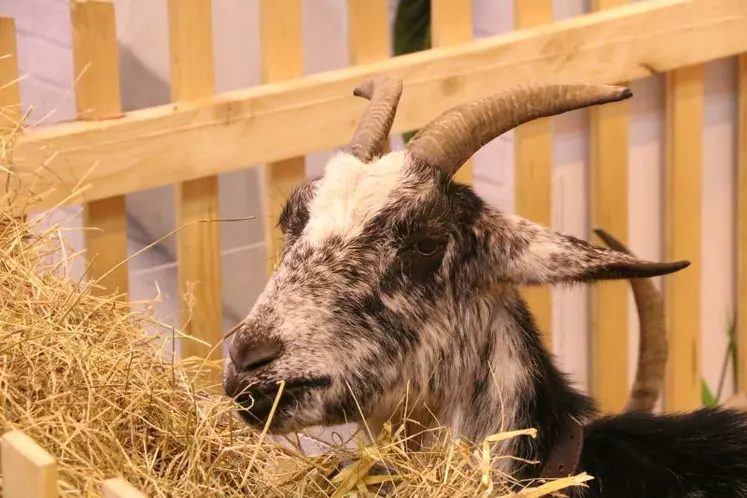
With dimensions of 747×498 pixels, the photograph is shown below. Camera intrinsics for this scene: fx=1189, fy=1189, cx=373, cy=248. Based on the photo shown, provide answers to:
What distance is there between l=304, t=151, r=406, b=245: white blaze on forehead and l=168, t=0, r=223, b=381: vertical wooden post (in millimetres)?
625

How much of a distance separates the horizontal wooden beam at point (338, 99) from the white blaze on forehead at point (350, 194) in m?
0.63

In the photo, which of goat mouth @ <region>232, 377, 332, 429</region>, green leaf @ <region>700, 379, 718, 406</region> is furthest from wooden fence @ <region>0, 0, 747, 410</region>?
goat mouth @ <region>232, 377, 332, 429</region>

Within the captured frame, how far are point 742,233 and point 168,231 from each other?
170 cm

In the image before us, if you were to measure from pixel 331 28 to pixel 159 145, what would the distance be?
40.1 inches

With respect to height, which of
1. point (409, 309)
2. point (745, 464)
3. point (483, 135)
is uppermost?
point (483, 135)

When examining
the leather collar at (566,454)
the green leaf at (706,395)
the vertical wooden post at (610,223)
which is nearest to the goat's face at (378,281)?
the leather collar at (566,454)

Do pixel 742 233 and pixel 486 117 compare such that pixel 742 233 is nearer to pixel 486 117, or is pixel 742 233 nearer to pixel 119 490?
pixel 486 117

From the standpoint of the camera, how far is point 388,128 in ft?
7.39

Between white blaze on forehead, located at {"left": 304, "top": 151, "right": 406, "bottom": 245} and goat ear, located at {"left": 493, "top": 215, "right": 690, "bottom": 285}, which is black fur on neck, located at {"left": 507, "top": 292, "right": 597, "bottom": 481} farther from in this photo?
white blaze on forehead, located at {"left": 304, "top": 151, "right": 406, "bottom": 245}

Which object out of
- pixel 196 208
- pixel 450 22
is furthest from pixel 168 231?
pixel 450 22

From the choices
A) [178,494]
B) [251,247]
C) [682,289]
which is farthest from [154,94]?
[178,494]

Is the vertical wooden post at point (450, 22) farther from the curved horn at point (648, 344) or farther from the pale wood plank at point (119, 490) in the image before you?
the pale wood plank at point (119, 490)

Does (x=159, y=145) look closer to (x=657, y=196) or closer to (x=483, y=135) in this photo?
(x=483, y=135)

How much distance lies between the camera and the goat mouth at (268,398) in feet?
5.98
